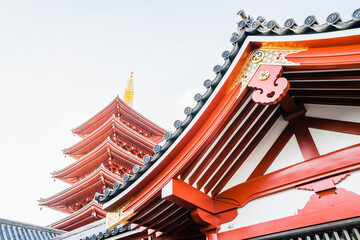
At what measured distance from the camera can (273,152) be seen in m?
3.84

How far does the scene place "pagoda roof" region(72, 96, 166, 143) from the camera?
16.1 metres

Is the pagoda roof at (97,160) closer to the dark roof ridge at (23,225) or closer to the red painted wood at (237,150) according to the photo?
the dark roof ridge at (23,225)

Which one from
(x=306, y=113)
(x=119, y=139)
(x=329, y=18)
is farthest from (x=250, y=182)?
(x=119, y=139)

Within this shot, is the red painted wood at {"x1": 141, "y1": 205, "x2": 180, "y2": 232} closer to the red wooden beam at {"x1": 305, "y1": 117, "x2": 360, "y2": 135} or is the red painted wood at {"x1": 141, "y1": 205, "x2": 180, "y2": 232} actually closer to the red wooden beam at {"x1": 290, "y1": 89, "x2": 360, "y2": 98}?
the red wooden beam at {"x1": 305, "y1": 117, "x2": 360, "y2": 135}

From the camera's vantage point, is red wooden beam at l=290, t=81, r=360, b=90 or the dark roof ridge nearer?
red wooden beam at l=290, t=81, r=360, b=90

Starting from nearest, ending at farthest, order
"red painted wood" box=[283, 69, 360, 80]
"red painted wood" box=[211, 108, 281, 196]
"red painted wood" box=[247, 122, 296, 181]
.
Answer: "red painted wood" box=[283, 69, 360, 80] < "red painted wood" box=[247, 122, 296, 181] < "red painted wood" box=[211, 108, 281, 196]

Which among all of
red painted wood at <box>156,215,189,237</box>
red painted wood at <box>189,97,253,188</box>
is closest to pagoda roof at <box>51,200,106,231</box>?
red painted wood at <box>156,215,189,237</box>

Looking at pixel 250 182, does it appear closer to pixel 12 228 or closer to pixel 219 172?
pixel 219 172

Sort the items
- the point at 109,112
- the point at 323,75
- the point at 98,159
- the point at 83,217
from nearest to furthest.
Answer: the point at 323,75
the point at 83,217
the point at 98,159
the point at 109,112

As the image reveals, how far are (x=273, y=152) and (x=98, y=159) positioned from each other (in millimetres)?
12273

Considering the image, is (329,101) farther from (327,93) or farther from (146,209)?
(146,209)

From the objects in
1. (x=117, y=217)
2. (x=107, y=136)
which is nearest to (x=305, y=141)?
(x=117, y=217)

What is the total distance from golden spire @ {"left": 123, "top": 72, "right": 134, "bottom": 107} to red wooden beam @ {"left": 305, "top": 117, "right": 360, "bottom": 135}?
19.4m

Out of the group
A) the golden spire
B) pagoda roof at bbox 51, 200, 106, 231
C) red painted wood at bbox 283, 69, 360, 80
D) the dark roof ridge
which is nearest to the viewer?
red painted wood at bbox 283, 69, 360, 80
